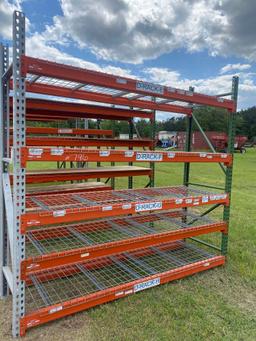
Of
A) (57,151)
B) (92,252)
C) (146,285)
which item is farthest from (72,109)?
(146,285)

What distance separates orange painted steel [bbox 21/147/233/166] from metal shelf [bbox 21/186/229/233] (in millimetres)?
408

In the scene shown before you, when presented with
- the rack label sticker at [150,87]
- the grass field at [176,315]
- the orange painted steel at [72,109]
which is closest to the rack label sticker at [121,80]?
the rack label sticker at [150,87]

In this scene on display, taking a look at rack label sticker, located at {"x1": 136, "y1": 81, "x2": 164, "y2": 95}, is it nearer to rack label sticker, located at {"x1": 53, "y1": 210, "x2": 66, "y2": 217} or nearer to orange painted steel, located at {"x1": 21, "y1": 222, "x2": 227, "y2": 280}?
rack label sticker, located at {"x1": 53, "y1": 210, "x2": 66, "y2": 217}

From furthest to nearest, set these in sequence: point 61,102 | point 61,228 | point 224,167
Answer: point 61,102 → point 224,167 → point 61,228

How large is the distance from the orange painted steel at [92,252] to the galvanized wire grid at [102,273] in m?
0.32

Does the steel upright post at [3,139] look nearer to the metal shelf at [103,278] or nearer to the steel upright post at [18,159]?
the metal shelf at [103,278]

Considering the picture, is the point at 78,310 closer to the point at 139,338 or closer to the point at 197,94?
the point at 139,338

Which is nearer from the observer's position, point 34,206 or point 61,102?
point 34,206

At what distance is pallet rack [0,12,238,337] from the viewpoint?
1.93 meters

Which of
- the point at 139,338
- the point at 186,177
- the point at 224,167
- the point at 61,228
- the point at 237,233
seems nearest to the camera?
the point at 139,338

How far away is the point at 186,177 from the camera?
13.0ft

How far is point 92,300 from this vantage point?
7.58ft

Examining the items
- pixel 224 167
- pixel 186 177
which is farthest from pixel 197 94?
pixel 186 177

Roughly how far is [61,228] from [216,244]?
2221 mm
